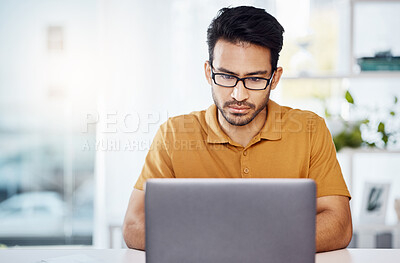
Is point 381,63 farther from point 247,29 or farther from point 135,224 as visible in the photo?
point 135,224

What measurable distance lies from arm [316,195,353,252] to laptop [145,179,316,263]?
1.61ft

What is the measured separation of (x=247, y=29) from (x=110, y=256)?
0.85m

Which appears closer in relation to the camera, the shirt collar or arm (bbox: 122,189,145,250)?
arm (bbox: 122,189,145,250)

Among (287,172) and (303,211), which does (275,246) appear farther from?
(287,172)

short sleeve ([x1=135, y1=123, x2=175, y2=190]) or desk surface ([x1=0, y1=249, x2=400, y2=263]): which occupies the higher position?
short sleeve ([x1=135, y1=123, x2=175, y2=190])

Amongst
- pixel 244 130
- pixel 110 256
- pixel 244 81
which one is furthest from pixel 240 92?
pixel 110 256

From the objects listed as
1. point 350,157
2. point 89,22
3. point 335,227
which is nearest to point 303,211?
point 335,227

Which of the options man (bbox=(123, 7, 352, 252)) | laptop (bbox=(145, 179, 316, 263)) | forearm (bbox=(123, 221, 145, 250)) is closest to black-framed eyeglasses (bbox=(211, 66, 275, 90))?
man (bbox=(123, 7, 352, 252))

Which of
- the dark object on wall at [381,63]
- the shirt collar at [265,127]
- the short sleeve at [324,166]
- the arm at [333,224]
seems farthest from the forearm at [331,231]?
the dark object on wall at [381,63]

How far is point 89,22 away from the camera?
3275 millimetres

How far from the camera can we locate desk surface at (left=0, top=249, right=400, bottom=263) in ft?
4.22

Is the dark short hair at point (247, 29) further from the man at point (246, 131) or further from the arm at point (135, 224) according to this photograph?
the arm at point (135, 224)

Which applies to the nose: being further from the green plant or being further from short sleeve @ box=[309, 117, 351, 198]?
the green plant

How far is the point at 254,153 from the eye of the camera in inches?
68.6
